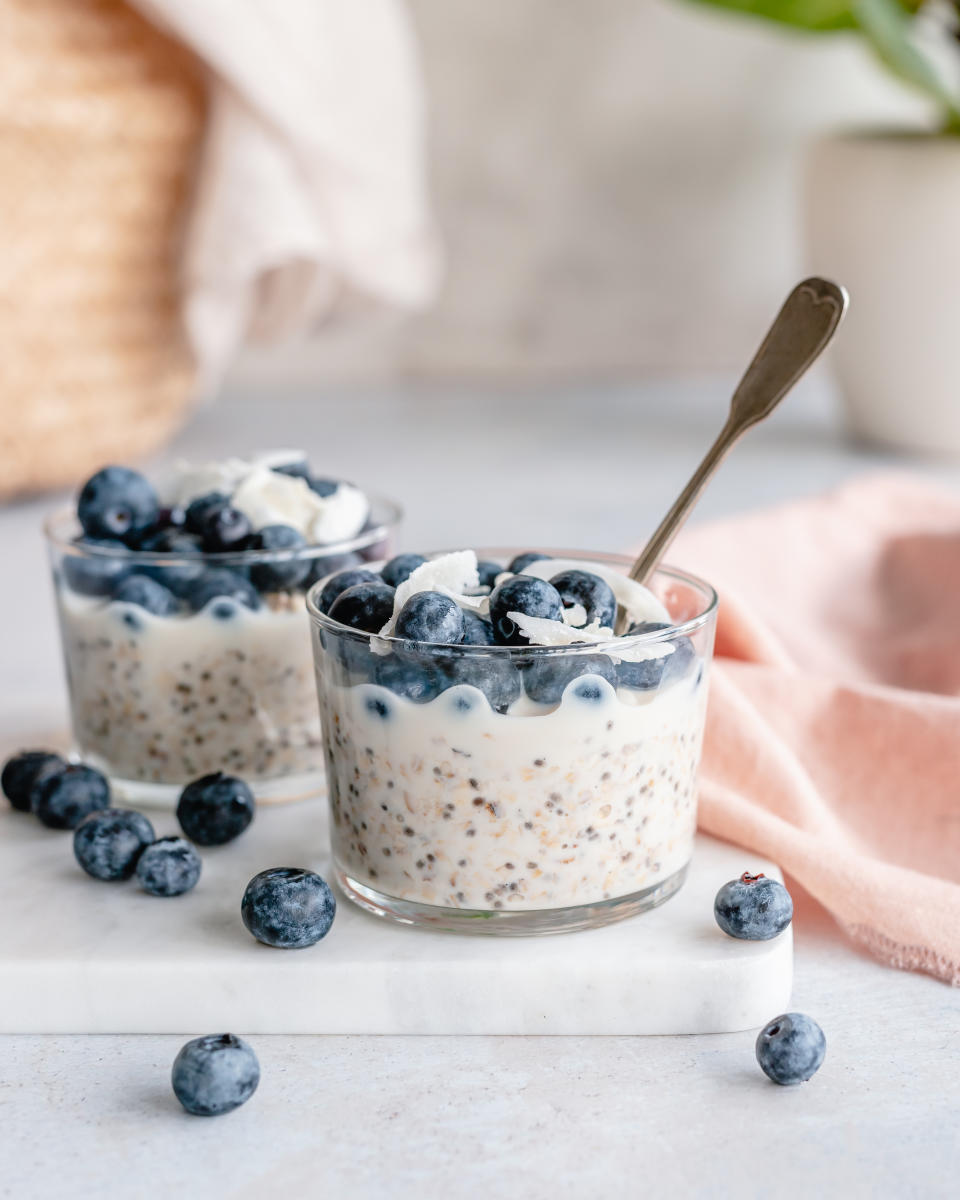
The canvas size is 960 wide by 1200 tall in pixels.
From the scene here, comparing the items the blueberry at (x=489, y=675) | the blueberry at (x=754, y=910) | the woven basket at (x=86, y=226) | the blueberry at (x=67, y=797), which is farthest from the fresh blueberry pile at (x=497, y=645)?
the woven basket at (x=86, y=226)

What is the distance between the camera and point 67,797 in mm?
882

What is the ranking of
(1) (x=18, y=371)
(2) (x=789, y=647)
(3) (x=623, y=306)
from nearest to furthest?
(2) (x=789, y=647)
(1) (x=18, y=371)
(3) (x=623, y=306)

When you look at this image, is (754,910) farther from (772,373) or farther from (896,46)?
(896,46)

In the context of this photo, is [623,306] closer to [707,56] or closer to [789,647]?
[707,56]

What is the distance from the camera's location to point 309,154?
1.60 metres

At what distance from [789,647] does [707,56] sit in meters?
1.37

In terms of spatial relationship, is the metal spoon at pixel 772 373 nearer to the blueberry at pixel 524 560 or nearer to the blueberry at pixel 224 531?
the blueberry at pixel 524 560

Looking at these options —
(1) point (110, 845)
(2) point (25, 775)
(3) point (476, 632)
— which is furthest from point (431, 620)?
(2) point (25, 775)

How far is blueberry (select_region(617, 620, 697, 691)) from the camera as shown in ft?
2.36

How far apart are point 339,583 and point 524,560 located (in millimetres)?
110

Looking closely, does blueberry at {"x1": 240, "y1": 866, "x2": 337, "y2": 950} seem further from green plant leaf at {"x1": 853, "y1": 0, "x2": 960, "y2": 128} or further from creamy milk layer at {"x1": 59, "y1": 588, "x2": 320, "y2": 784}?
green plant leaf at {"x1": 853, "y1": 0, "x2": 960, "y2": 128}

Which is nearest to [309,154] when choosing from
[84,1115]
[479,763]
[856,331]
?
[856,331]

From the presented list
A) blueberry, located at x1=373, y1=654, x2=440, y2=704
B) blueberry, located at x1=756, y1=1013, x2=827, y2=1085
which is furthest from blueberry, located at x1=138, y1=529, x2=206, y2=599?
blueberry, located at x1=756, y1=1013, x2=827, y2=1085

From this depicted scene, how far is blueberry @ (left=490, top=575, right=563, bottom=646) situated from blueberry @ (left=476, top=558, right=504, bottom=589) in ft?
0.25
